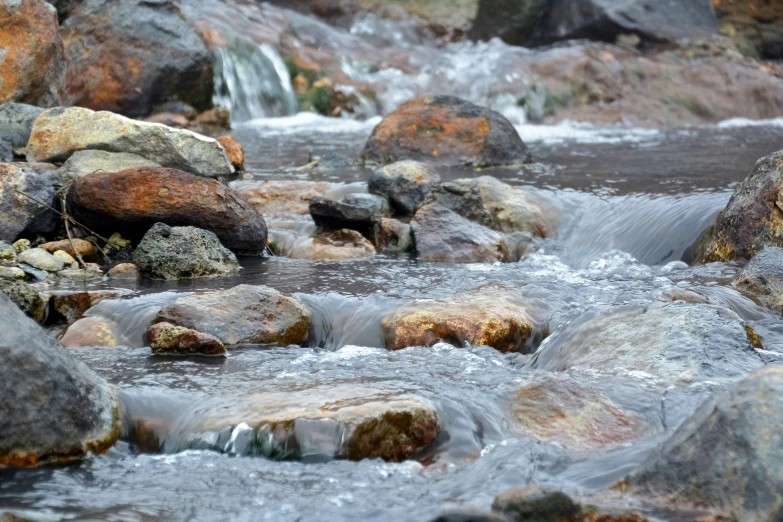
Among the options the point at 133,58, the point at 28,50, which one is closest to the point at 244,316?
the point at 28,50

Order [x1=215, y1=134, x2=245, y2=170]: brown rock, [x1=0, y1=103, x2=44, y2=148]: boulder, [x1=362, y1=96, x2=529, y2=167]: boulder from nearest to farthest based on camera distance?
1. [x1=0, y1=103, x2=44, y2=148]: boulder
2. [x1=215, y1=134, x2=245, y2=170]: brown rock
3. [x1=362, y1=96, x2=529, y2=167]: boulder

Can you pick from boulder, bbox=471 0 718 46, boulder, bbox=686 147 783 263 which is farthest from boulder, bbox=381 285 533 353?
boulder, bbox=471 0 718 46

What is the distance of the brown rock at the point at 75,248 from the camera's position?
666 cm

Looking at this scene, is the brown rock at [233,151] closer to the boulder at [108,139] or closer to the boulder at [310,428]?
the boulder at [108,139]

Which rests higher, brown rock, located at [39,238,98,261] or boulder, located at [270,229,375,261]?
brown rock, located at [39,238,98,261]

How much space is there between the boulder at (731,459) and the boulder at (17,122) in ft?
21.7

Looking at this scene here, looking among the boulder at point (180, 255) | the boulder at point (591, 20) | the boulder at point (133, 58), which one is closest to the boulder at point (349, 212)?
the boulder at point (180, 255)

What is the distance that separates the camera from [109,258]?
22.2 ft

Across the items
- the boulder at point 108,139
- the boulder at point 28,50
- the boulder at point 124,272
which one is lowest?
the boulder at point 124,272

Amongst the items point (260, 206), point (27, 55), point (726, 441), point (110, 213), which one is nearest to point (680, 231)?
point (260, 206)

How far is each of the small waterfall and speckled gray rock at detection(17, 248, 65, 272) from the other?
790cm

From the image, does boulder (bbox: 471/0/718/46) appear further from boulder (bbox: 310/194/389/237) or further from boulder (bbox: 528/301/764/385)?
boulder (bbox: 528/301/764/385)

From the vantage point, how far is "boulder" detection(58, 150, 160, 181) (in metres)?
7.39

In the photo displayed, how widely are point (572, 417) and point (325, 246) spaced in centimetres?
355
